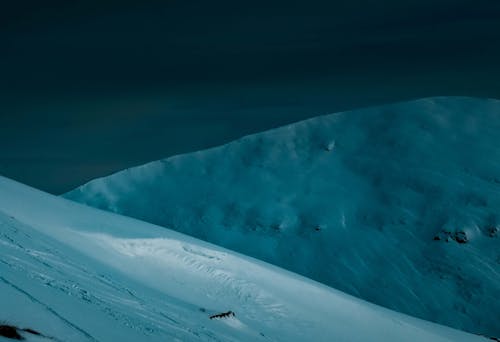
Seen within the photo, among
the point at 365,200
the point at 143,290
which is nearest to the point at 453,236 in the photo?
the point at 365,200

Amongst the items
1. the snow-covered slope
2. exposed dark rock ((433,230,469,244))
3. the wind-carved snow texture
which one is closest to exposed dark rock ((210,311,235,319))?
the snow-covered slope

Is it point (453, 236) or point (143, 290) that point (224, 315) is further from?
point (453, 236)

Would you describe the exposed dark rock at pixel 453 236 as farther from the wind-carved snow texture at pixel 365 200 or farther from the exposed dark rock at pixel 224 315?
the exposed dark rock at pixel 224 315

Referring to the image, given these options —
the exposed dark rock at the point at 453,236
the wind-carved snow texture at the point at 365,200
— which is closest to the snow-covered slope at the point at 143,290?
the wind-carved snow texture at the point at 365,200

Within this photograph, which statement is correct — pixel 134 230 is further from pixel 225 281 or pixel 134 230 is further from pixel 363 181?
pixel 363 181

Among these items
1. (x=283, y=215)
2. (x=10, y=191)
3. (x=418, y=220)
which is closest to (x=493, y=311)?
(x=418, y=220)

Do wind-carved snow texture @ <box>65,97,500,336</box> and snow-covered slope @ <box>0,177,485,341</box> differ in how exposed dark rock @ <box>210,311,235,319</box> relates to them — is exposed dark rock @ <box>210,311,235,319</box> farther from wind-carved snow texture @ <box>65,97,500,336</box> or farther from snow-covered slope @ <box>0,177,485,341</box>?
wind-carved snow texture @ <box>65,97,500,336</box>
